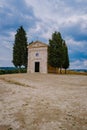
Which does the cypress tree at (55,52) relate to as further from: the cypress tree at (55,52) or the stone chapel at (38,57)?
the stone chapel at (38,57)

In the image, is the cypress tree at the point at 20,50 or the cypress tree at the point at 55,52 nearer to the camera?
the cypress tree at the point at 55,52

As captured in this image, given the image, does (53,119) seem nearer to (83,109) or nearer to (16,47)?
(83,109)

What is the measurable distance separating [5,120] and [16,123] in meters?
0.55

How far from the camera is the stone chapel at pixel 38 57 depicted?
2948 cm

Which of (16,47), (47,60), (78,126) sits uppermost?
(16,47)

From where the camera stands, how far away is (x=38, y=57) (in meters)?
30.0

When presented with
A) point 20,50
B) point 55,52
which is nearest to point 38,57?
point 55,52

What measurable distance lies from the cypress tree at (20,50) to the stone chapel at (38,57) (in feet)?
5.57

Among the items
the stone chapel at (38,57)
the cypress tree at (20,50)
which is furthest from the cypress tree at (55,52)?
the cypress tree at (20,50)

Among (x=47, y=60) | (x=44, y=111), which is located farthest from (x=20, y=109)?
(x=47, y=60)

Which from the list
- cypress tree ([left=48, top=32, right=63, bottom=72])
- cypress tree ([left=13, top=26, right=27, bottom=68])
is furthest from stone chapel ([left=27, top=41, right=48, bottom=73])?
cypress tree ([left=13, top=26, right=27, bottom=68])

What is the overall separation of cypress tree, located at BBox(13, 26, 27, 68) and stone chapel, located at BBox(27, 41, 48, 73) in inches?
66.9

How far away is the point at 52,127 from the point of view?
5207mm

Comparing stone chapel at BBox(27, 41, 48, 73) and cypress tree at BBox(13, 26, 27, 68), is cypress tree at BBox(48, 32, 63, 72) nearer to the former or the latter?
stone chapel at BBox(27, 41, 48, 73)
